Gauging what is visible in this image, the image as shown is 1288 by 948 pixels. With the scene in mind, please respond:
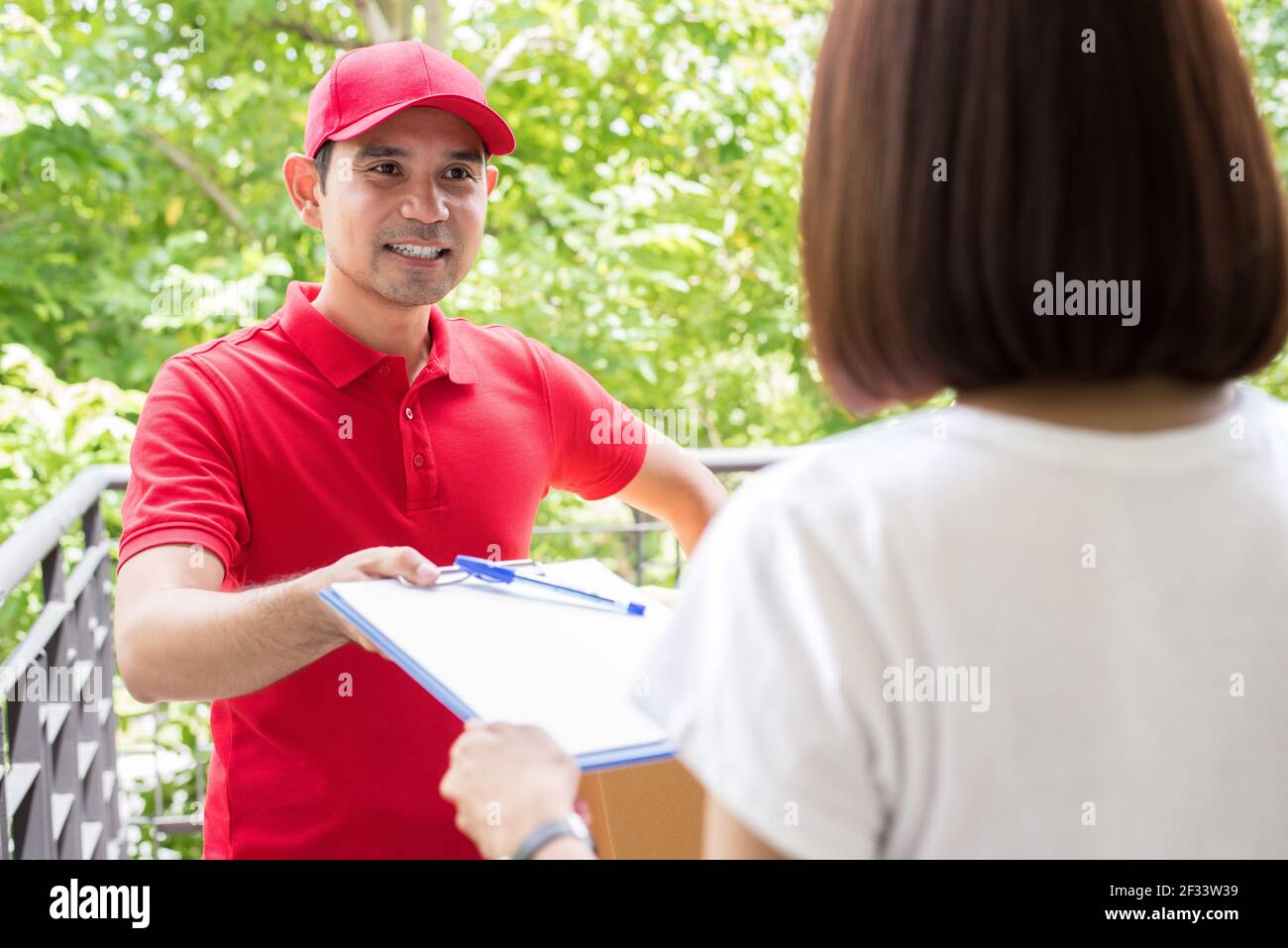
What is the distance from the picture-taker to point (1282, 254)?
1.93 feet

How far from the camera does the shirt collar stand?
140cm

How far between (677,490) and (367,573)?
0.64 metres

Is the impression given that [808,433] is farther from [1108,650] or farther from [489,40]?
[1108,650]

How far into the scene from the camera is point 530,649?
93 cm

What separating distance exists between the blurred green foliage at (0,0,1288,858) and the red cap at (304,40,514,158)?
6.11ft

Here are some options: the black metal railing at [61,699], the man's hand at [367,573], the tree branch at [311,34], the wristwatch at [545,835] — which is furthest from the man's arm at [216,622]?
the tree branch at [311,34]

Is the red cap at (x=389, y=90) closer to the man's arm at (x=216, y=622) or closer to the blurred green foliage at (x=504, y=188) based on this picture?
the man's arm at (x=216, y=622)

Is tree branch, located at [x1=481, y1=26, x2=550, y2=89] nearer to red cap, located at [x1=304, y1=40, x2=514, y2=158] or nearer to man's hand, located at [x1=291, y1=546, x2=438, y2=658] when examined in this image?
red cap, located at [x1=304, y1=40, x2=514, y2=158]

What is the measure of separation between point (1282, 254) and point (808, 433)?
4.46m

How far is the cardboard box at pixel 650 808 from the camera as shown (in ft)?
3.64

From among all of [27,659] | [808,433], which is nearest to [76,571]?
[27,659]

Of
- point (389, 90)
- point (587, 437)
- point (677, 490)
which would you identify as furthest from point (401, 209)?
point (677, 490)

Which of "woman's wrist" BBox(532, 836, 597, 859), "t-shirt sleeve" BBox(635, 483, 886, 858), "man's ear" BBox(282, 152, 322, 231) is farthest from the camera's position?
"man's ear" BBox(282, 152, 322, 231)

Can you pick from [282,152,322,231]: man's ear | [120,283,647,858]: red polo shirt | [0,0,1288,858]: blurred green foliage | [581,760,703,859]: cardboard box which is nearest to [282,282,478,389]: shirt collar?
[120,283,647,858]: red polo shirt
